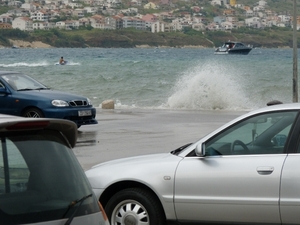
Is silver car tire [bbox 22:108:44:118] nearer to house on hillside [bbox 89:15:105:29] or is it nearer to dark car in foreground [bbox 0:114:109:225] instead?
dark car in foreground [bbox 0:114:109:225]

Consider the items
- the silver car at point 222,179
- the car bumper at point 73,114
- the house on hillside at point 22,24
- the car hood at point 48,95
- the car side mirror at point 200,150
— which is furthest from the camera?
the house on hillside at point 22,24

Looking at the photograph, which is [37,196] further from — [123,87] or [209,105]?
[123,87]

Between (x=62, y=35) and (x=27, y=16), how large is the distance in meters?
21.4

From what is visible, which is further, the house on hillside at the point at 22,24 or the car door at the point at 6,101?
the house on hillside at the point at 22,24

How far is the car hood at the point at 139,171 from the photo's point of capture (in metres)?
7.32

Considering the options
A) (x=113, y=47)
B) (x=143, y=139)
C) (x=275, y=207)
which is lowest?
(x=113, y=47)

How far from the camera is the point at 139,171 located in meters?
7.44

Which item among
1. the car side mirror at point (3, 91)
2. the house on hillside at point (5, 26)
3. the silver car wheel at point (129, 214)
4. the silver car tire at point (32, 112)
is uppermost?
the silver car wheel at point (129, 214)

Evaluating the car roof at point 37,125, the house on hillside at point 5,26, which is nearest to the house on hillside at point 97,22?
the house on hillside at point 5,26

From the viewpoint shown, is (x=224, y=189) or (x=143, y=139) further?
(x=143, y=139)

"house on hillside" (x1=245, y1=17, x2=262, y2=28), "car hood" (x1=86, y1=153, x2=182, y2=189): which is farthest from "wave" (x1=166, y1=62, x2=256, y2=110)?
"house on hillside" (x1=245, y1=17, x2=262, y2=28)

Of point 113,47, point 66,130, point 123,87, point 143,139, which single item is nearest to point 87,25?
point 113,47

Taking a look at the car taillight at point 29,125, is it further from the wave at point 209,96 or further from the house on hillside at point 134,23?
the house on hillside at point 134,23

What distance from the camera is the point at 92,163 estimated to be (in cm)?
1285
